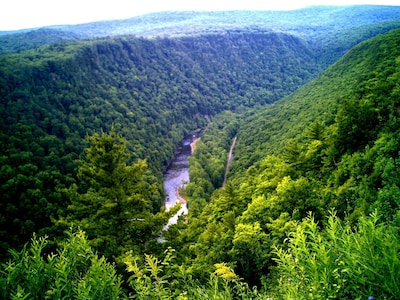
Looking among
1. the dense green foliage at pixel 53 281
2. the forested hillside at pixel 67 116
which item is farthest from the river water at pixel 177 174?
the dense green foliage at pixel 53 281

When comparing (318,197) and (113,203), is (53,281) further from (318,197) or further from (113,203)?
(318,197)

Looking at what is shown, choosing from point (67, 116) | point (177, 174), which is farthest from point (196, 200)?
point (67, 116)

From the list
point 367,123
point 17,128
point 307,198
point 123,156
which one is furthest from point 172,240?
point 17,128

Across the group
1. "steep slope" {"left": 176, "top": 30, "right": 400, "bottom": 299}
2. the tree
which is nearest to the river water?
"steep slope" {"left": 176, "top": 30, "right": 400, "bottom": 299}

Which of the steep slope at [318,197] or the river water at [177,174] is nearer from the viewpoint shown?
the steep slope at [318,197]

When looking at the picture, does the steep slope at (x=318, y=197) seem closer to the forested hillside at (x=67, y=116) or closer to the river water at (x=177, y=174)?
the forested hillside at (x=67, y=116)

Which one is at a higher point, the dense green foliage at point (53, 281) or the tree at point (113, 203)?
the dense green foliage at point (53, 281)

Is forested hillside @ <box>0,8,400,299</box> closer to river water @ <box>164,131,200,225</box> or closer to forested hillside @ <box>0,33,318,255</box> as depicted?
forested hillside @ <box>0,33,318,255</box>

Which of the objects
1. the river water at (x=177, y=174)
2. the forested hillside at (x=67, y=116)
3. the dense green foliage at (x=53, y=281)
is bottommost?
the river water at (x=177, y=174)
